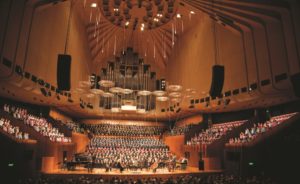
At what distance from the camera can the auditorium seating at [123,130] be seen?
1550 centimetres

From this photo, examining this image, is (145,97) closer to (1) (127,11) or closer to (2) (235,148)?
(1) (127,11)

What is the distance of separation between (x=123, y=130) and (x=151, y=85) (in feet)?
12.4

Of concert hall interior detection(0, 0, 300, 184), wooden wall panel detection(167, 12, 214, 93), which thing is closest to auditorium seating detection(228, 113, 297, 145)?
concert hall interior detection(0, 0, 300, 184)

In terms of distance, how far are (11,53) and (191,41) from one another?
9302 mm

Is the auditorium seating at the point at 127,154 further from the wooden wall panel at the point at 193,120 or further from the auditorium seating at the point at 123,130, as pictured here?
the wooden wall panel at the point at 193,120

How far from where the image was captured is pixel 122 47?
52.0 feet

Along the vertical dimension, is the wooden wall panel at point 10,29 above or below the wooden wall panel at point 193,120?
above

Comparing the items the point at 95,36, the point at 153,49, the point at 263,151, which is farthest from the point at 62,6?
the point at 263,151

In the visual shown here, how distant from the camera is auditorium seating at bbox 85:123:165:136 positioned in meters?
15.5

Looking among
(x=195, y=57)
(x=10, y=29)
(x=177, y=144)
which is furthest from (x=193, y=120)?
(x=10, y=29)

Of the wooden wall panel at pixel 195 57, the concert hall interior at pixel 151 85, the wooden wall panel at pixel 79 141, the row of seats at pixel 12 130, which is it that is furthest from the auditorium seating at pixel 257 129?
the wooden wall panel at pixel 79 141

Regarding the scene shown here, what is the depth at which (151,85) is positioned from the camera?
15.9 meters

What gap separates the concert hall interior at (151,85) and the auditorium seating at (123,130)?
0.31 feet

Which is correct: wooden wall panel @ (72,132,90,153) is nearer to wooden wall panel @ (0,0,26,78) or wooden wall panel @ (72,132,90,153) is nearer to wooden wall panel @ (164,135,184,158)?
wooden wall panel @ (164,135,184,158)
